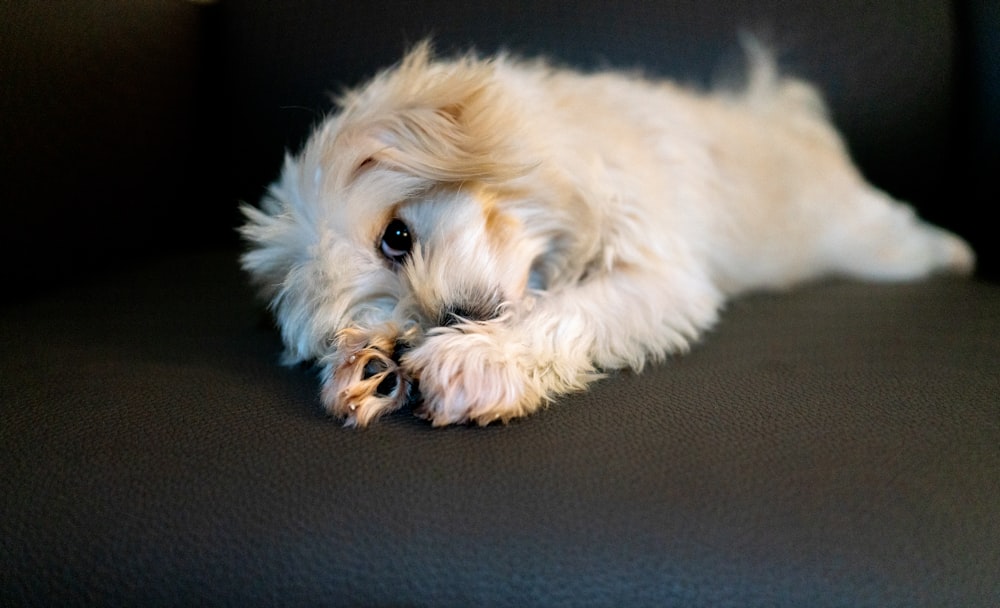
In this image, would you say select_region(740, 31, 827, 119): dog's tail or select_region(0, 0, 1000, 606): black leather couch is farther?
select_region(740, 31, 827, 119): dog's tail

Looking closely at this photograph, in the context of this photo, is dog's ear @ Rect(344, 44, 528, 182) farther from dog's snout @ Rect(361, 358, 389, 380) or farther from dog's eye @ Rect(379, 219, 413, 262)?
dog's snout @ Rect(361, 358, 389, 380)

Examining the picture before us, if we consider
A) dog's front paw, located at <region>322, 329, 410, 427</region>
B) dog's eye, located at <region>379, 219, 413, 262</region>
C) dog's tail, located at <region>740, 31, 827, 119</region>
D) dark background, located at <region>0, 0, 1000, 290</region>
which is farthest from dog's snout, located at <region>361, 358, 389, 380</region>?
dog's tail, located at <region>740, 31, 827, 119</region>

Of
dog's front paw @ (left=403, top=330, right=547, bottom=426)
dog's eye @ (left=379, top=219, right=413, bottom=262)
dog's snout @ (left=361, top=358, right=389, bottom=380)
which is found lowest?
dog's snout @ (left=361, top=358, right=389, bottom=380)

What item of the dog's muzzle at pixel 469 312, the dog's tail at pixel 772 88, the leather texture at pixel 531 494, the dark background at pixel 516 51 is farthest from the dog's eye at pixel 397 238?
the dog's tail at pixel 772 88

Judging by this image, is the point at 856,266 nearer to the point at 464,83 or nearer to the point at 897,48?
the point at 897,48

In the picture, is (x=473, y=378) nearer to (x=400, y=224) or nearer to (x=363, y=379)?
(x=363, y=379)

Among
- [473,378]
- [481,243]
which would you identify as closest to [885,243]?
[481,243]

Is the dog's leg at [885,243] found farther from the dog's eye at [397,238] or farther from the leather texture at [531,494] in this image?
the dog's eye at [397,238]
